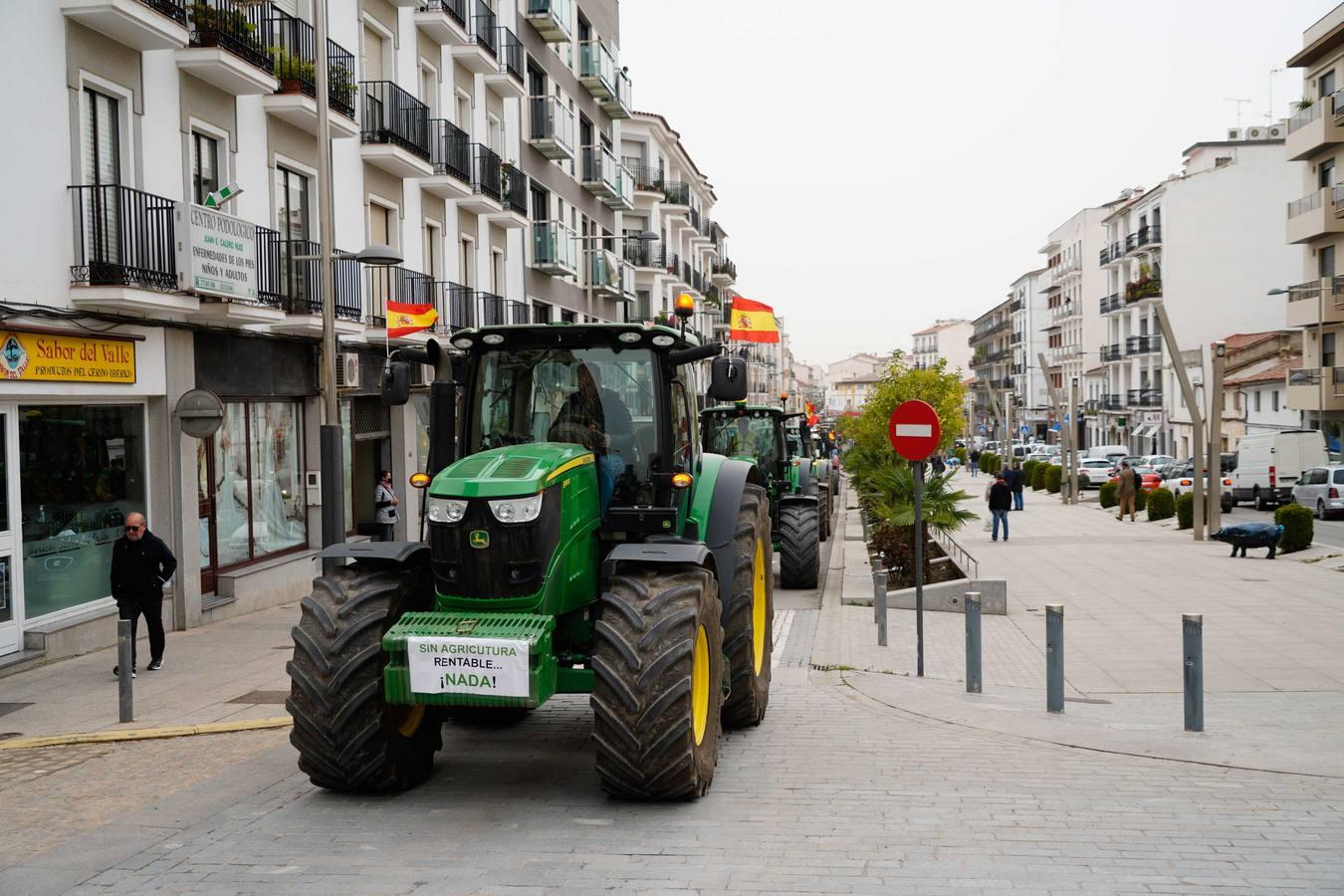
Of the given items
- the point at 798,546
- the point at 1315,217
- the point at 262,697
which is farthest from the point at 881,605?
the point at 1315,217

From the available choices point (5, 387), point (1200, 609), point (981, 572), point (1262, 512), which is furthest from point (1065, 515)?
point (5, 387)

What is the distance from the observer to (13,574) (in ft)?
39.6

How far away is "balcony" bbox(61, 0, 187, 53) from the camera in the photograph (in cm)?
1262

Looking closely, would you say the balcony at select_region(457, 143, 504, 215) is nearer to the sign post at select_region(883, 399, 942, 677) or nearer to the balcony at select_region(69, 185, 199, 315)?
the balcony at select_region(69, 185, 199, 315)

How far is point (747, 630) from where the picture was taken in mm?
8484

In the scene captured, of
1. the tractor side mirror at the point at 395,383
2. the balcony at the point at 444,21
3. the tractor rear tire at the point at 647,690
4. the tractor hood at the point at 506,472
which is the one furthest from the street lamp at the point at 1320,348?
the tractor rear tire at the point at 647,690

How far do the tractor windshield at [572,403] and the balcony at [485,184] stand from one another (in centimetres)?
1889

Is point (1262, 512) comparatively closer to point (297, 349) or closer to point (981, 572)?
point (981, 572)

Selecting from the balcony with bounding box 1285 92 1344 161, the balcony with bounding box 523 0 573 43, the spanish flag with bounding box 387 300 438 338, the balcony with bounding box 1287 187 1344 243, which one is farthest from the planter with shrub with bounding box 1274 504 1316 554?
the balcony with bounding box 1285 92 1344 161

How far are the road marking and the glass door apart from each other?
298 inches

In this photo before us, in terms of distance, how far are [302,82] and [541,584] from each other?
12969 mm

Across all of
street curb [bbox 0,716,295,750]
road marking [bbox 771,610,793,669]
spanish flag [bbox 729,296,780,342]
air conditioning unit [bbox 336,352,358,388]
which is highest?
spanish flag [bbox 729,296,780,342]

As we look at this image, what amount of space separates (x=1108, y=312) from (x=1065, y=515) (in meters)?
50.7

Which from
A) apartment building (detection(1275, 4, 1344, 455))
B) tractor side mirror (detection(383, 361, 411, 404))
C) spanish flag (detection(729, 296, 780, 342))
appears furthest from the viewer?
apartment building (detection(1275, 4, 1344, 455))
